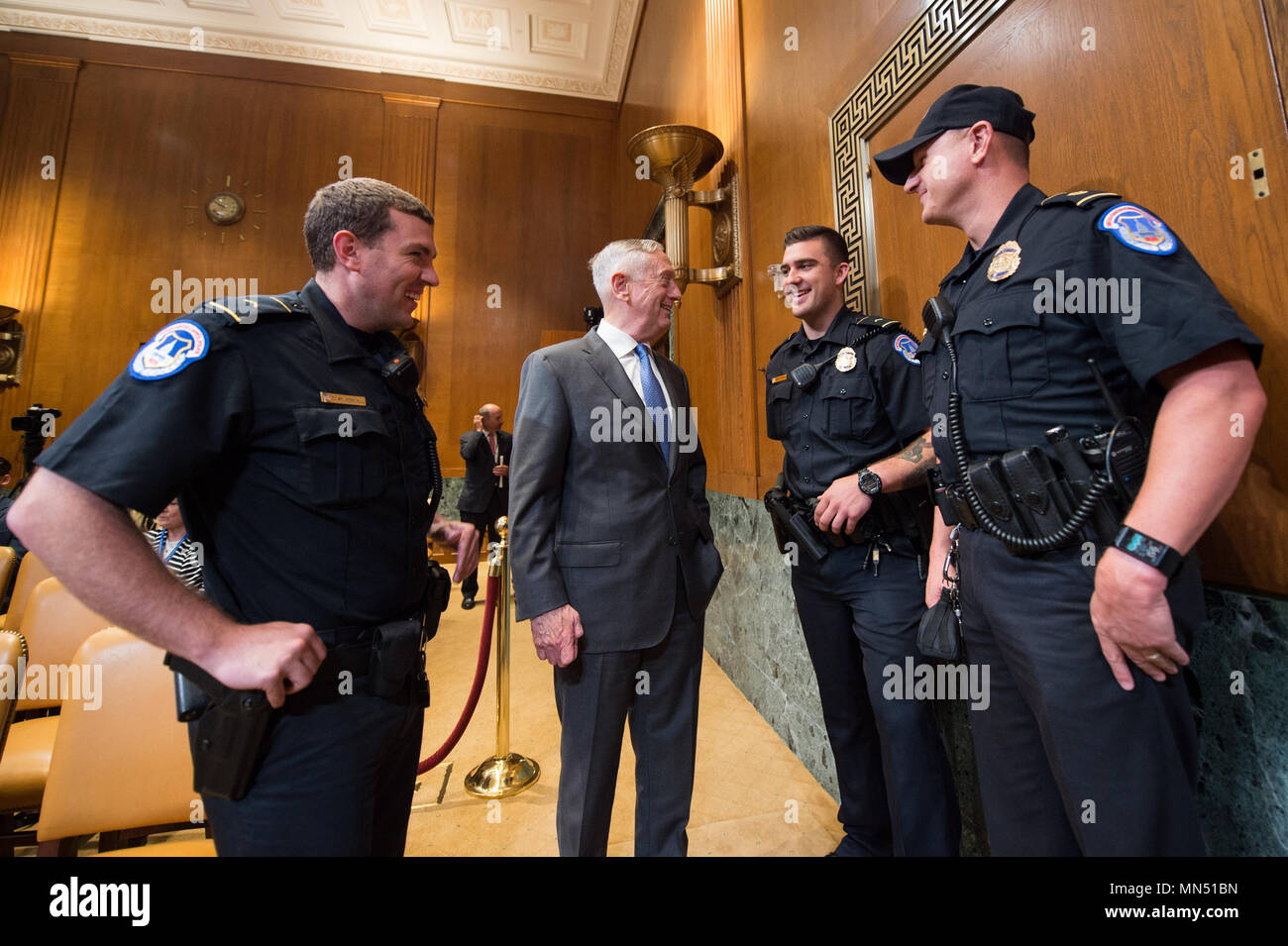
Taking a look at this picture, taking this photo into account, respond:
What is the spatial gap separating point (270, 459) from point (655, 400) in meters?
0.92

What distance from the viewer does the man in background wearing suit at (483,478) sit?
446 cm

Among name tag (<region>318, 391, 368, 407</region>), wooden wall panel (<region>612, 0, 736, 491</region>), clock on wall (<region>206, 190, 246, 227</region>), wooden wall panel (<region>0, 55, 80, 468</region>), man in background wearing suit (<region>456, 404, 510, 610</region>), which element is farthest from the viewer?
clock on wall (<region>206, 190, 246, 227</region>)

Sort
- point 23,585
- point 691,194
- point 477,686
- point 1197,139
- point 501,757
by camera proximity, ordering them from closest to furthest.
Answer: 1. point 1197,139
2. point 477,686
3. point 501,757
4. point 23,585
5. point 691,194

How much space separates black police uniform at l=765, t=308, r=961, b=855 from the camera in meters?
1.32

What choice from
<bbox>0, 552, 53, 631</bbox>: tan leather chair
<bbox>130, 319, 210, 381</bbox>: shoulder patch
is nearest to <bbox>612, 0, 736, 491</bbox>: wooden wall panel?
<bbox>130, 319, 210, 381</bbox>: shoulder patch

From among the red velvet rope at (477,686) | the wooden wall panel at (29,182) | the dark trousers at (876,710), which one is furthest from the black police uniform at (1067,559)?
the wooden wall panel at (29,182)

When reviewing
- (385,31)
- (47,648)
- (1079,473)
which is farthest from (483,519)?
(385,31)

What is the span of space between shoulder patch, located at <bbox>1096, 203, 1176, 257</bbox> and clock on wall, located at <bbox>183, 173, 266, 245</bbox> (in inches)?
317

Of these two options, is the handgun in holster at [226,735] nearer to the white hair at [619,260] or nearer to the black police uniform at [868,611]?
the white hair at [619,260]

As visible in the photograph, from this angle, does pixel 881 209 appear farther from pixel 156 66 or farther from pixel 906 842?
pixel 156 66

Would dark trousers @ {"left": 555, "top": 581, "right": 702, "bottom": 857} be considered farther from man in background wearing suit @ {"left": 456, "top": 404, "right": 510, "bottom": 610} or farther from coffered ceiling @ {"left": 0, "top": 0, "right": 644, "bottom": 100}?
coffered ceiling @ {"left": 0, "top": 0, "right": 644, "bottom": 100}

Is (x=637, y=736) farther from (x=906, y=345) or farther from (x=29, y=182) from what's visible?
(x=29, y=182)

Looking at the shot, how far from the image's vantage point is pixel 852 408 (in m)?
1.50
